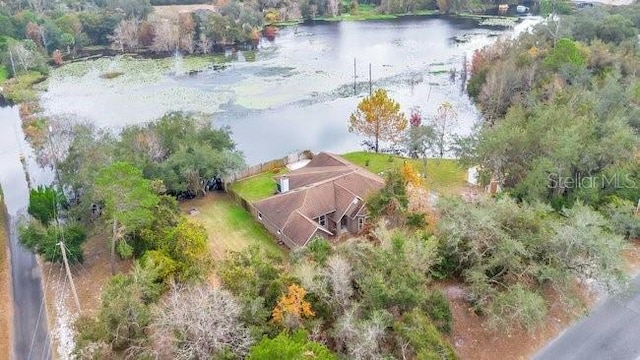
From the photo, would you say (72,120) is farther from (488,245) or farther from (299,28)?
(299,28)

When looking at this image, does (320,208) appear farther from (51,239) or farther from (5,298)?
(5,298)

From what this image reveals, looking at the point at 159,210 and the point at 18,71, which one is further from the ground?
the point at 18,71

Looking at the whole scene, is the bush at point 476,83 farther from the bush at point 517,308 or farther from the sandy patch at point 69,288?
the sandy patch at point 69,288

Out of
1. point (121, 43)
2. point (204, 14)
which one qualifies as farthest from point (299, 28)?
point (121, 43)

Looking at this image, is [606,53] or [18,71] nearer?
[606,53]

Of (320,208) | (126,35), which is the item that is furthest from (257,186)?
(126,35)

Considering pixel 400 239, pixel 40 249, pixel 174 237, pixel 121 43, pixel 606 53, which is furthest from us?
pixel 121 43
